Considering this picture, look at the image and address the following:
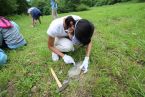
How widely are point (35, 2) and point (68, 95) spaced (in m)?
21.6

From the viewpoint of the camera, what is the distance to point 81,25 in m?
2.84

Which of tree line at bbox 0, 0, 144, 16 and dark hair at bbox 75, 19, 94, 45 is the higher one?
dark hair at bbox 75, 19, 94, 45

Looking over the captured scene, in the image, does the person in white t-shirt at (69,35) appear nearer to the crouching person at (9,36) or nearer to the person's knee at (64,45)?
the person's knee at (64,45)

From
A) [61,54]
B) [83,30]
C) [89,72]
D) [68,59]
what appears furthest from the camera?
[61,54]

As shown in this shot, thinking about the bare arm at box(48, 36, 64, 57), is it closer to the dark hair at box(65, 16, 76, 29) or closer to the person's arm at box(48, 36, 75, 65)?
the person's arm at box(48, 36, 75, 65)

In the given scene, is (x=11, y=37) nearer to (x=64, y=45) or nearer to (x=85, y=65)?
(x=64, y=45)

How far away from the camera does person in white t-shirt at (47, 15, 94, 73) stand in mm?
2857

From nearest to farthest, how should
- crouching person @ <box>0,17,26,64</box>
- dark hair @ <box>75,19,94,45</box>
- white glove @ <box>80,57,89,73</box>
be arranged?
1. dark hair @ <box>75,19,94,45</box>
2. white glove @ <box>80,57,89,73</box>
3. crouching person @ <box>0,17,26,64</box>

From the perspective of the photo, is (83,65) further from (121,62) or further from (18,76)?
(18,76)

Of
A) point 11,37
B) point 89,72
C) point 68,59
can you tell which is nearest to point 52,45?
point 68,59

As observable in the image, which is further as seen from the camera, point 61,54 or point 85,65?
point 61,54

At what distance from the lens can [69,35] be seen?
324cm

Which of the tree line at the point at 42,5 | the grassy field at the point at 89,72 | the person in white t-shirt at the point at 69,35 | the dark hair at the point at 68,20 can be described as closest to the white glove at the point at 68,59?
the person in white t-shirt at the point at 69,35

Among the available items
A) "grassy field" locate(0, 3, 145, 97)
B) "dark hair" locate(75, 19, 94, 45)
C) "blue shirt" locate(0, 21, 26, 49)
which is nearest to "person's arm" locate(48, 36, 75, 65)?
"grassy field" locate(0, 3, 145, 97)
